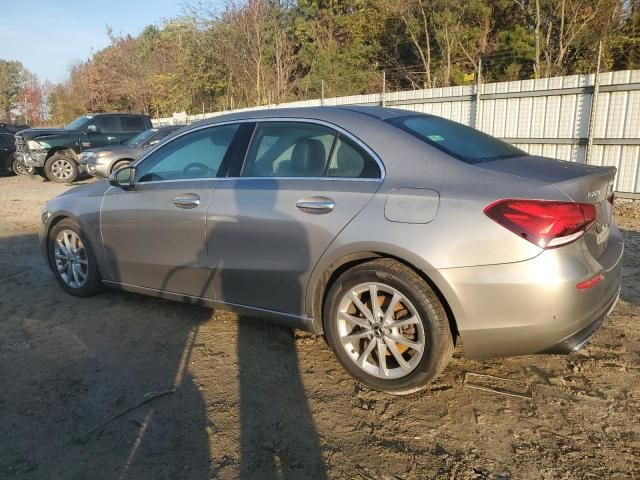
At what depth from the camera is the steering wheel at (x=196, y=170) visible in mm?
3602

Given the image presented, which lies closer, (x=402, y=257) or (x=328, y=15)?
(x=402, y=257)

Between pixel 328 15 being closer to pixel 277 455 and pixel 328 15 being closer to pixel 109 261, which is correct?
pixel 109 261

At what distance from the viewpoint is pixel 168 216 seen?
3.64 meters

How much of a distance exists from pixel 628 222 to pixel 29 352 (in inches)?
283

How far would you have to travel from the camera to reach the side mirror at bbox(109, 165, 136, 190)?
3.97 metres

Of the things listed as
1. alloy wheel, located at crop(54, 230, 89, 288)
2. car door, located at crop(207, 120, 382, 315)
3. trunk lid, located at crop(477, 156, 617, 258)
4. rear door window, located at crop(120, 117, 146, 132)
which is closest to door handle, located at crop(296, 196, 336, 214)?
car door, located at crop(207, 120, 382, 315)

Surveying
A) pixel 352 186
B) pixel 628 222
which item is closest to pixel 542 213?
pixel 352 186

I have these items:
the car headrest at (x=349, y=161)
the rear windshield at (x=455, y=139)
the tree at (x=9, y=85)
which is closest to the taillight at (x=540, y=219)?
the rear windshield at (x=455, y=139)

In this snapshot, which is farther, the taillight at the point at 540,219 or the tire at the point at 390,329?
the tire at the point at 390,329

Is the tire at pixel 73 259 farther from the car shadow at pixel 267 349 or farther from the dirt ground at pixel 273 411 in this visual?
the car shadow at pixel 267 349

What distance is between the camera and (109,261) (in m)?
4.12

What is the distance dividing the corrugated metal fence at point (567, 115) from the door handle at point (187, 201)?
730 centimetres

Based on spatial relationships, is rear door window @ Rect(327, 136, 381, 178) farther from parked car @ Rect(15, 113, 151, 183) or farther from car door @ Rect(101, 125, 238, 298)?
parked car @ Rect(15, 113, 151, 183)

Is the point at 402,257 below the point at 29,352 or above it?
above
